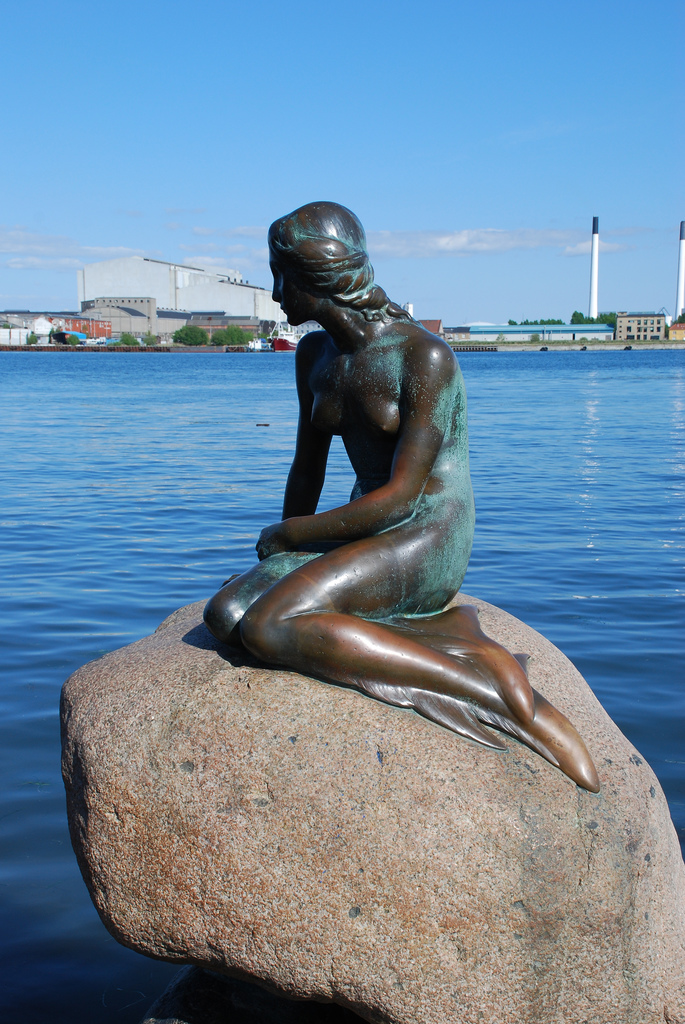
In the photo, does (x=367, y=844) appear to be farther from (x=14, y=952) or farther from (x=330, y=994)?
(x=14, y=952)

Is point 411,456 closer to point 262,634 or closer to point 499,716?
point 262,634

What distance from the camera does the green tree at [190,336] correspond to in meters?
122

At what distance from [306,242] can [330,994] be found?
2542 mm

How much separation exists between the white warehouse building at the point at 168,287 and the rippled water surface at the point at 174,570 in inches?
4447

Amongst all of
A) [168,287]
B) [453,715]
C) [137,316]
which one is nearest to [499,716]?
[453,715]

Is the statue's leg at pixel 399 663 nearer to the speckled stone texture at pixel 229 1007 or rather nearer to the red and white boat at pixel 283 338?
the speckled stone texture at pixel 229 1007

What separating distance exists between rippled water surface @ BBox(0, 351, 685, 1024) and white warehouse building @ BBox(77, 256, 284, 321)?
11296 centimetres

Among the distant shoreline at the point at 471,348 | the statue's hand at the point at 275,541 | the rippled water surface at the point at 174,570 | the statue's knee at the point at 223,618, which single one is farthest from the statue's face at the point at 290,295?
the distant shoreline at the point at 471,348

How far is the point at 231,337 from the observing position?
124188mm

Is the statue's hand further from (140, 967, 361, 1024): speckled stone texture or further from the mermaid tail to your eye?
(140, 967, 361, 1024): speckled stone texture

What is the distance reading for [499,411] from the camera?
31969mm

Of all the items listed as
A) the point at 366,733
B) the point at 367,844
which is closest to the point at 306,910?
the point at 367,844

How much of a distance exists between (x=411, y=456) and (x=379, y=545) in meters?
0.37

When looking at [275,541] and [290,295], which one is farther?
[275,541]
